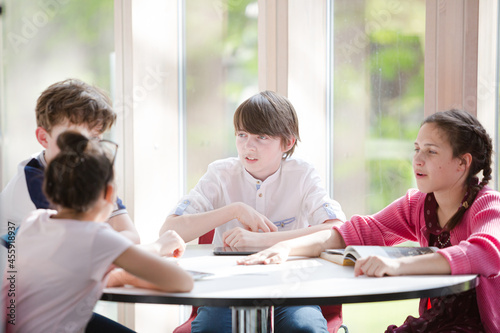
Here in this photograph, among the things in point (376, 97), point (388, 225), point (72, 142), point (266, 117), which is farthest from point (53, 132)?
point (376, 97)

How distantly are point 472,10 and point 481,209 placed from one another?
1.24 meters

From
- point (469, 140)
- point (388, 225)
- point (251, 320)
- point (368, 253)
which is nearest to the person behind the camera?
point (251, 320)

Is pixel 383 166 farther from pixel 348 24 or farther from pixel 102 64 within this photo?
pixel 102 64

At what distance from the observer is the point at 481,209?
1592 mm

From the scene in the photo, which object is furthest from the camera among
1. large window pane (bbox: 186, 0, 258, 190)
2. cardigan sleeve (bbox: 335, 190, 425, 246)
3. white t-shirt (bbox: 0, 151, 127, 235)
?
large window pane (bbox: 186, 0, 258, 190)

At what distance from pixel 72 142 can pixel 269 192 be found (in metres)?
1.10

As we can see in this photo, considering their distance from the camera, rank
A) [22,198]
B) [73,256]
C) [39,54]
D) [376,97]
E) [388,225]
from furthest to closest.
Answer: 1. [376,97]
2. [39,54]
3. [388,225]
4. [22,198]
5. [73,256]

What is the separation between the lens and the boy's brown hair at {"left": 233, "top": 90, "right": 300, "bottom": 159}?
6.86 ft

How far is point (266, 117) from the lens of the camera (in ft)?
6.88

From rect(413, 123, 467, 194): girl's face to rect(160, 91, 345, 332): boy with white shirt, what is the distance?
391 millimetres

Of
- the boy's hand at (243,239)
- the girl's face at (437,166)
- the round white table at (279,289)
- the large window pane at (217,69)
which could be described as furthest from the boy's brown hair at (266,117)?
the large window pane at (217,69)

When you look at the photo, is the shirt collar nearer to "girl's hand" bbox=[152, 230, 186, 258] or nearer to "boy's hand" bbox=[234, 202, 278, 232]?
"boy's hand" bbox=[234, 202, 278, 232]

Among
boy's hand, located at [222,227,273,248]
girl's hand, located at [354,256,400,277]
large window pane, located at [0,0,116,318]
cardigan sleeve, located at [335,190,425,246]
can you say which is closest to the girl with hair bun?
girl's hand, located at [354,256,400,277]

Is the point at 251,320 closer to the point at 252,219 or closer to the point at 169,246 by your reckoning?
the point at 169,246
